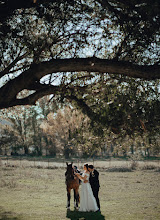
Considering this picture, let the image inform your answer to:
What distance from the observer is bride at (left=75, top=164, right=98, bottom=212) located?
1106 cm

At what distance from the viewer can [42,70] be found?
7344 mm

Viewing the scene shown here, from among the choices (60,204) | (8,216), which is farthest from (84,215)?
(60,204)

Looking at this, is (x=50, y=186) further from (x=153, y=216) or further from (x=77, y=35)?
→ (x=77, y=35)

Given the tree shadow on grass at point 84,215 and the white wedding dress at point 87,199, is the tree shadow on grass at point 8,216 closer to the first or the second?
the tree shadow on grass at point 84,215

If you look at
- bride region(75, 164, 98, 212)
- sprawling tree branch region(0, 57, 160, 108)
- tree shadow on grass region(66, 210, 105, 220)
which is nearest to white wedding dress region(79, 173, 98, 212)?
bride region(75, 164, 98, 212)

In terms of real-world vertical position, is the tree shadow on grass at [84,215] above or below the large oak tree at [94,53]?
below

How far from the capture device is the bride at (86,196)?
1106cm

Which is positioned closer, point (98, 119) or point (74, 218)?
point (98, 119)

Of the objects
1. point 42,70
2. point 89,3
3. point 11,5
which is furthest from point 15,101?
point 89,3

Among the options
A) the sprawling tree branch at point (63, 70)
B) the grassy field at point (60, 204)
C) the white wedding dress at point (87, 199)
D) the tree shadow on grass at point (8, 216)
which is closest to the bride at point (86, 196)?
the white wedding dress at point (87, 199)

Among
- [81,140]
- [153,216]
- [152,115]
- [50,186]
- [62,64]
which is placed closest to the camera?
[62,64]

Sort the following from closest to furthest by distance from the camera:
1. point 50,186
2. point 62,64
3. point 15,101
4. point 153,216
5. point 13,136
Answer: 1. point 62,64
2. point 15,101
3. point 153,216
4. point 50,186
5. point 13,136

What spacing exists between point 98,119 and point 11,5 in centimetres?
415

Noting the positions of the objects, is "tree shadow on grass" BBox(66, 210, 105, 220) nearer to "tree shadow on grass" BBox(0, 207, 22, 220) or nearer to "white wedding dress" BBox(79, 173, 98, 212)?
"white wedding dress" BBox(79, 173, 98, 212)
